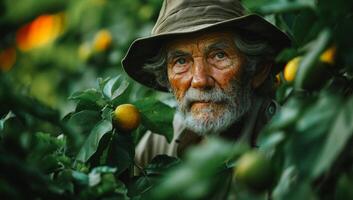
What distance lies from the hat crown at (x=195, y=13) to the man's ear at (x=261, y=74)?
226 millimetres

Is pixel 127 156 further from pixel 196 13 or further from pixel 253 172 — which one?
pixel 253 172

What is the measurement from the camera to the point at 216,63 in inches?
103

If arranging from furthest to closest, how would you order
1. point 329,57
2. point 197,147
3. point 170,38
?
point 170,38 < point 197,147 < point 329,57

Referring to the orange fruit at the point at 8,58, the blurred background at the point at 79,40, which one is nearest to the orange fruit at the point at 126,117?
the orange fruit at the point at 8,58

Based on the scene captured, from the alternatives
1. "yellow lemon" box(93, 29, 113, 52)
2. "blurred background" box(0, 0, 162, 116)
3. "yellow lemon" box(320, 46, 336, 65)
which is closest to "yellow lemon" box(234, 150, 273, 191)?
"yellow lemon" box(320, 46, 336, 65)

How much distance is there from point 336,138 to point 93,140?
0.97 meters

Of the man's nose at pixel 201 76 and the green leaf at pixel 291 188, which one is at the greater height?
the green leaf at pixel 291 188

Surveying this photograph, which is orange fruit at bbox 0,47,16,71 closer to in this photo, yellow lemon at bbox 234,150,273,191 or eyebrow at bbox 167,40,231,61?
eyebrow at bbox 167,40,231,61

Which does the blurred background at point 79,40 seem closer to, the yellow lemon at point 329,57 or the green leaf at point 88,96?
the green leaf at point 88,96

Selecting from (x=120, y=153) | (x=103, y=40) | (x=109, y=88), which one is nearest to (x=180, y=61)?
(x=109, y=88)

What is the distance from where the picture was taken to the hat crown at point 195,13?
2.54m

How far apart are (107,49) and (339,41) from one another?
214cm

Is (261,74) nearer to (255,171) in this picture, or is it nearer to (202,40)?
(202,40)

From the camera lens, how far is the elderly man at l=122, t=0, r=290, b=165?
2.57 meters
